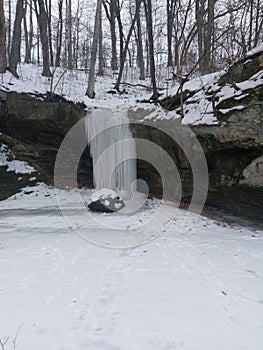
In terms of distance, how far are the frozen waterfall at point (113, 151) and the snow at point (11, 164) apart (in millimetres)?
1936

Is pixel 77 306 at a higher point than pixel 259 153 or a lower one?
lower

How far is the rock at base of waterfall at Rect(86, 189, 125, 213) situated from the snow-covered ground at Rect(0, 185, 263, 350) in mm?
1572

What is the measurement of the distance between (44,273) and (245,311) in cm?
221

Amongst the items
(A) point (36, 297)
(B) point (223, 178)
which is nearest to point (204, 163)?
(B) point (223, 178)

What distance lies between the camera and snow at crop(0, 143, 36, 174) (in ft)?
28.8

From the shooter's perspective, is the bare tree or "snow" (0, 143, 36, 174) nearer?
"snow" (0, 143, 36, 174)

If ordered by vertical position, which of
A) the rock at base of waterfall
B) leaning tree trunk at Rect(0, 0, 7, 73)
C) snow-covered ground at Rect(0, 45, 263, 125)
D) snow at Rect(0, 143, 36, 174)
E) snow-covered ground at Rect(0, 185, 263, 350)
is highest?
leaning tree trunk at Rect(0, 0, 7, 73)

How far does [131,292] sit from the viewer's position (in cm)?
328

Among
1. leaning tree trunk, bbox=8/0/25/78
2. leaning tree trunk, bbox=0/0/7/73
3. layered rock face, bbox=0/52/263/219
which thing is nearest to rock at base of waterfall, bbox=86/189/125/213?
layered rock face, bbox=0/52/263/219

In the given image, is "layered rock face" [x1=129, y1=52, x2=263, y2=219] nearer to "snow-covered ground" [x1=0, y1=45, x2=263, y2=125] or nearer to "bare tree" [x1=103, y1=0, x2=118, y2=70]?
"snow-covered ground" [x1=0, y1=45, x2=263, y2=125]

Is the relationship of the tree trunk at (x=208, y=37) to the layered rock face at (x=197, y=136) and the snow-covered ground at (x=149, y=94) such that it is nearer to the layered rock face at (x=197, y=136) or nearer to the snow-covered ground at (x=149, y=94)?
the snow-covered ground at (x=149, y=94)

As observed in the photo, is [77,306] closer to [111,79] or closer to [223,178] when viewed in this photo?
[223,178]

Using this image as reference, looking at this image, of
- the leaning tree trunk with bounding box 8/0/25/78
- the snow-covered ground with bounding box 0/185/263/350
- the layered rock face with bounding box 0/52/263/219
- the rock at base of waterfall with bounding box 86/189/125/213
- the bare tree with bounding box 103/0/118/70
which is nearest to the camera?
the snow-covered ground with bounding box 0/185/263/350

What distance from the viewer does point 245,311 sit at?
9.59ft
